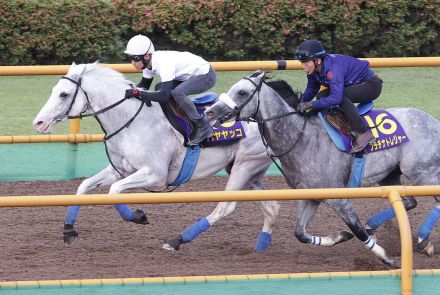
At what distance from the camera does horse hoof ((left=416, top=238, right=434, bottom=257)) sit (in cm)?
877

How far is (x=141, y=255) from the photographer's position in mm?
8773

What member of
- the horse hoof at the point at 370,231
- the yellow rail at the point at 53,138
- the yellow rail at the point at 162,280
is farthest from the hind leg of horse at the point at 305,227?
the yellow rail at the point at 53,138

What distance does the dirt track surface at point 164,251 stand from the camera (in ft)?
27.3

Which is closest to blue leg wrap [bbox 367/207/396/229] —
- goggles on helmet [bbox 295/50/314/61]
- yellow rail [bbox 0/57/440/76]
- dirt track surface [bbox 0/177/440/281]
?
dirt track surface [bbox 0/177/440/281]

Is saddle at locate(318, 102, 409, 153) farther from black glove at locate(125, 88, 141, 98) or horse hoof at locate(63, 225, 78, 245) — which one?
horse hoof at locate(63, 225, 78, 245)

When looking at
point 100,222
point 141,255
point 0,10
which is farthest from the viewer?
point 0,10

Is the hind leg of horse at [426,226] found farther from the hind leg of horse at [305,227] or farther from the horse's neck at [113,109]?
the horse's neck at [113,109]

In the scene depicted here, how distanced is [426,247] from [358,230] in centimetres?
71

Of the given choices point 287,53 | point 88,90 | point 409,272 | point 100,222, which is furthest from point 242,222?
point 287,53

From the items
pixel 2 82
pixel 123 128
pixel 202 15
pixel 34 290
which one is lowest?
pixel 2 82

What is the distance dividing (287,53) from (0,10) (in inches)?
140

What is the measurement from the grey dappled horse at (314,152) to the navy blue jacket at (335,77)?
0.80 ft

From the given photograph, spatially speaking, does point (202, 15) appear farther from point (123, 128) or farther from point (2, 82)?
point (123, 128)

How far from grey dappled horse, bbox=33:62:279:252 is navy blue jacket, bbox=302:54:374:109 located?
81 cm
